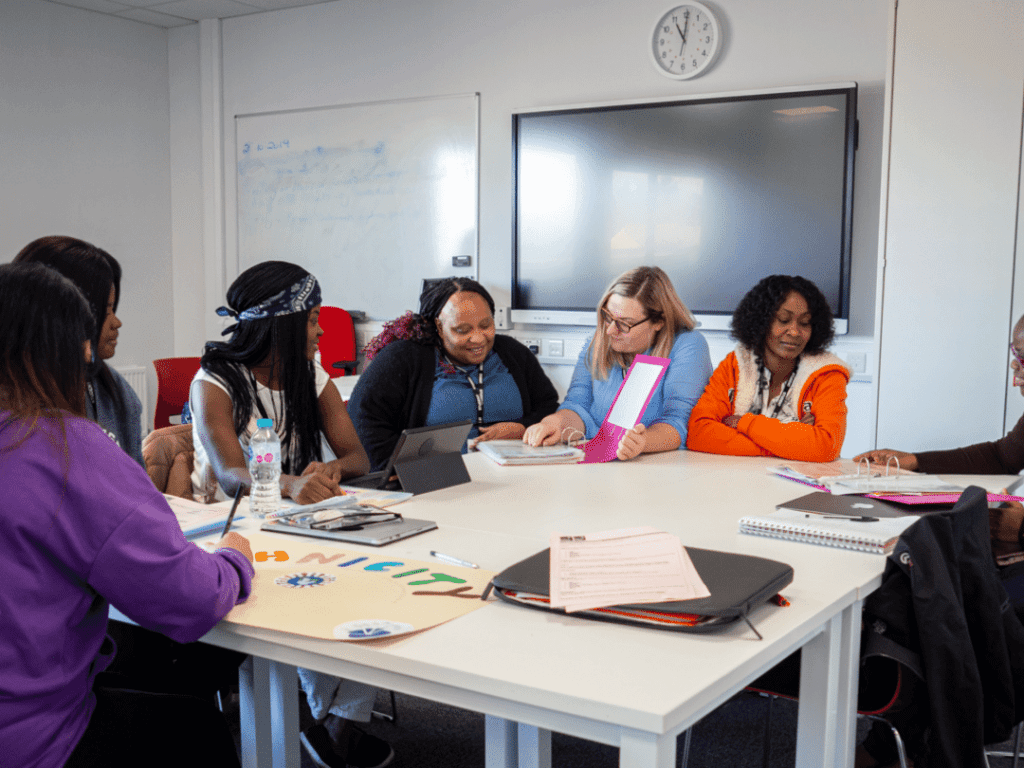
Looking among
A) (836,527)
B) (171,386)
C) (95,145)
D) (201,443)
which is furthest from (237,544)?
(95,145)

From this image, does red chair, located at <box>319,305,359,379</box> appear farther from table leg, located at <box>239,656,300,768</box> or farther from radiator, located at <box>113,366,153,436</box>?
table leg, located at <box>239,656,300,768</box>

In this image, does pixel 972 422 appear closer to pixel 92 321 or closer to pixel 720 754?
pixel 720 754

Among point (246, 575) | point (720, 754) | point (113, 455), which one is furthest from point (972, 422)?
→ point (113, 455)

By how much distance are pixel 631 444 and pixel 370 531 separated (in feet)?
3.25

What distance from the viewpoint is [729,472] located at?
2342mm

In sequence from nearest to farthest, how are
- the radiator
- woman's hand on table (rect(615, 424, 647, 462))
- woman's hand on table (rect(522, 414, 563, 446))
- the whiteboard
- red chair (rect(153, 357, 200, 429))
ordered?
woman's hand on table (rect(615, 424, 647, 462)) < woman's hand on table (rect(522, 414, 563, 446)) < red chair (rect(153, 357, 200, 429)) < the whiteboard < the radiator

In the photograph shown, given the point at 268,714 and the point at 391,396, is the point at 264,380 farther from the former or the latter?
the point at 268,714

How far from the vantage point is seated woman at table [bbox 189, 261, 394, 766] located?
2.06m

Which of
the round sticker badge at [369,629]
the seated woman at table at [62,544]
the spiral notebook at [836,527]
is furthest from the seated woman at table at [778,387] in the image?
the seated woman at table at [62,544]

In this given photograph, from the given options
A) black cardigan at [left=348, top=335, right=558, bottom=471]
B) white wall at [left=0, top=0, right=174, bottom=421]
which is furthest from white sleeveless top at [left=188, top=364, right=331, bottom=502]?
white wall at [left=0, top=0, right=174, bottom=421]

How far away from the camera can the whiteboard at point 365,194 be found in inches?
195

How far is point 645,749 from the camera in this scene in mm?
961

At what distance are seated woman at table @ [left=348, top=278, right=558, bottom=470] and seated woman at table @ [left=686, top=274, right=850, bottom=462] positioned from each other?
0.59 metres

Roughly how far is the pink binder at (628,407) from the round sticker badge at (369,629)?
125 centimetres
